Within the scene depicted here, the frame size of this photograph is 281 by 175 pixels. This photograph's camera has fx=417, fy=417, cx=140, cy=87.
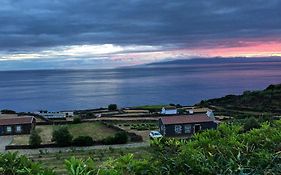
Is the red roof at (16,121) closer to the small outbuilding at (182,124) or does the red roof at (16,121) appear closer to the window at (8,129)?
the window at (8,129)

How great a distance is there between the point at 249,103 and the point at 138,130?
2266cm

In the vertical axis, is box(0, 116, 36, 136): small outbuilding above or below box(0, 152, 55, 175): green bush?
below

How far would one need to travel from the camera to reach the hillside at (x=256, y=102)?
52.6m

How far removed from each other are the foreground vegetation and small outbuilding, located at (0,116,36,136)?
133 feet

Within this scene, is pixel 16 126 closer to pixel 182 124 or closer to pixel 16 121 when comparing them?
pixel 16 121

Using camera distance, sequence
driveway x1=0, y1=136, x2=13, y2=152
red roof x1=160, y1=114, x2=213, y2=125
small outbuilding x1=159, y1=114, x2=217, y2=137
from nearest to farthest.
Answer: driveway x1=0, y1=136, x2=13, y2=152 → small outbuilding x1=159, y1=114, x2=217, y2=137 → red roof x1=160, y1=114, x2=213, y2=125

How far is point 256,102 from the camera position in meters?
57.6

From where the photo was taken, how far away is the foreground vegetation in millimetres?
3346

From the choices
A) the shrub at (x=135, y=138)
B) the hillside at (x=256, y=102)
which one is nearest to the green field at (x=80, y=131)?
the shrub at (x=135, y=138)

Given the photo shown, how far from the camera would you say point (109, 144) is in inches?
1389

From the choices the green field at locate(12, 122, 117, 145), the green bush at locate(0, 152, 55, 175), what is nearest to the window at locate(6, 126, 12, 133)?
the green field at locate(12, 122, 117, 145)

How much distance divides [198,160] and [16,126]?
41.5 m

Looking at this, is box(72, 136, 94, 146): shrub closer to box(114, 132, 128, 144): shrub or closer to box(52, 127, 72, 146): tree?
box(52, 127, 72, 146): tree

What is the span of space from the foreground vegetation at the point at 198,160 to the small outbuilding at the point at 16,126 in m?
40.5
